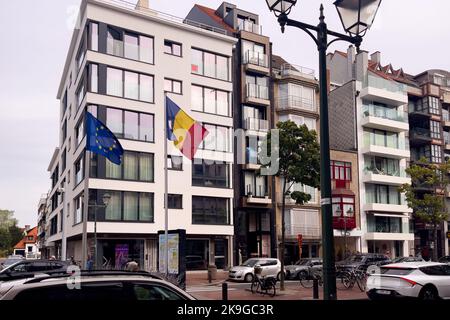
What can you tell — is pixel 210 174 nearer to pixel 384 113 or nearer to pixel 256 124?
pixel 256 124

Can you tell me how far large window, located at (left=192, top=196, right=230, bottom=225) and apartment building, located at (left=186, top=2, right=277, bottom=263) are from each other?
1.37 m

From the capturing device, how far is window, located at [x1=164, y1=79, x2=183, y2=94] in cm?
3760

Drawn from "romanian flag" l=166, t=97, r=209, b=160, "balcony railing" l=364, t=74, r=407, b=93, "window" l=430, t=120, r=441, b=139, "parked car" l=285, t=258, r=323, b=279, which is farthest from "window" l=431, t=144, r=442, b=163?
"romanian flag" l=166, t=97, r=209, b=160

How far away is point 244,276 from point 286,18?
22.0 metres

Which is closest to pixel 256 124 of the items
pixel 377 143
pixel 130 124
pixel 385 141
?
pixel 130 124

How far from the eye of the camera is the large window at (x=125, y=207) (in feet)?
109

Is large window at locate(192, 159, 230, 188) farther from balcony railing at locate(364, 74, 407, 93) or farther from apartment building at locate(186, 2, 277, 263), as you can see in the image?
balcony railing at locate(364, 74, 407, 93)

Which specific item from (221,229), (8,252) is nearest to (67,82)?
(221,229)

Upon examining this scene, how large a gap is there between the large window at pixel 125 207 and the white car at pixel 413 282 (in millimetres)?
21450

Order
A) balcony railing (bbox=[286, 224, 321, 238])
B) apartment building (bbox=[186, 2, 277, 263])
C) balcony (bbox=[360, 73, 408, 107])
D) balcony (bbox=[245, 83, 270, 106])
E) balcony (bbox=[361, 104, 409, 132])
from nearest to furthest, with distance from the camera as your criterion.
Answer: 1. apartment building (bbox=[186, 2, 277, 263])
2. balcony (bbox=[245, 83, 270, 106])
3. balcony railing (bbox=[286, 224, 321, 238])
4. balcony (bbox=[361, 104, 409, 132])
5. balcony (bbox=[360, 73, 408, 107])

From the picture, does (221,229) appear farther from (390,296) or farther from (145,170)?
Result: (390,296)

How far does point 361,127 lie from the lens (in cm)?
4803

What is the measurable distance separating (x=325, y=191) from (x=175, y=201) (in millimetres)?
28954
